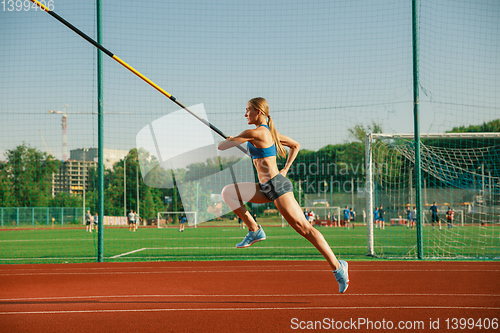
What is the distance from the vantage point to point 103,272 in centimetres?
1054

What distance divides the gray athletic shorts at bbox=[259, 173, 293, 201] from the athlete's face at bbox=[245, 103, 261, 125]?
63 centimetres

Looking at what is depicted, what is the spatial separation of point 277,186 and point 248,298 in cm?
Answer: 378

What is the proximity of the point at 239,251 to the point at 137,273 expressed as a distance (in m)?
5.65

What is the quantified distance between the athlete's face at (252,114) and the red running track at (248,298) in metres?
2.71

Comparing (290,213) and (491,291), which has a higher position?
A: (290,213)

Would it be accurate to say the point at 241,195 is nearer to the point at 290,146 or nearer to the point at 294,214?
the point at 294,214

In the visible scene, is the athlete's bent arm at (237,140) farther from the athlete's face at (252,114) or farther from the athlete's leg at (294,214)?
the athlete's leg at (294,214)

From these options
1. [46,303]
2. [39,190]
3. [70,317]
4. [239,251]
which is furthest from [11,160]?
[70,317]

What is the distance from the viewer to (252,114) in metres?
4.39

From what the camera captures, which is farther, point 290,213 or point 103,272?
point 103,272

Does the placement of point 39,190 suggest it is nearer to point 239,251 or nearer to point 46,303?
point 239,251

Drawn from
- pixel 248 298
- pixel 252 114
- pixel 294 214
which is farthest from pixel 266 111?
pixel 248 298

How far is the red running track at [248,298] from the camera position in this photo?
5.58 m

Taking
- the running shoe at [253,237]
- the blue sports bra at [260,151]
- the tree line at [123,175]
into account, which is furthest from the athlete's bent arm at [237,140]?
the tree line at [123,175]
